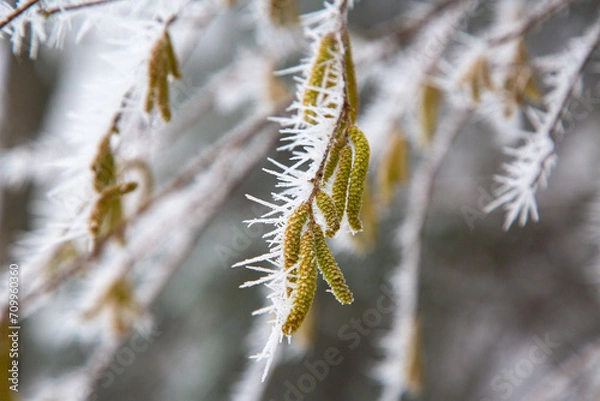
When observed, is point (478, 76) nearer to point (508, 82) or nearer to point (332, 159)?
point (508, 82)

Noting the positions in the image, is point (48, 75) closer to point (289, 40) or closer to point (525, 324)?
point (289, 40)

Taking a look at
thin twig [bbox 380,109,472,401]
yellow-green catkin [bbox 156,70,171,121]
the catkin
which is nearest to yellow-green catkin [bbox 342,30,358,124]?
yellow-green catkin [bbox 156,70,171,121]

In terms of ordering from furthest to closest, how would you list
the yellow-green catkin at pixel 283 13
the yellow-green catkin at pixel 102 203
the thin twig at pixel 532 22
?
the yellow-green catkin at pixel 283 13
the thin twig at pixel 532 22
the yellow-green catkin at pixel 102 203

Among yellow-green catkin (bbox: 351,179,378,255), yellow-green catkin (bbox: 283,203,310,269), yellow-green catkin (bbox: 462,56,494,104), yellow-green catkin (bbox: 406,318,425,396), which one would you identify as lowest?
yellow-green catkin (bbox: 406,318,425,396)

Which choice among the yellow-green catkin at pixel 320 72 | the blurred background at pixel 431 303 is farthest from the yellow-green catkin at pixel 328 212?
the blurred background at pixel 431 303

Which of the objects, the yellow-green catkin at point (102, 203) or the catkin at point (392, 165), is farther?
the catkin at point (392, 165)

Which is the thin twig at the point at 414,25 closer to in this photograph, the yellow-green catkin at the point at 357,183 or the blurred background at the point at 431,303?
the yellow-green catkin at the point at 357,183

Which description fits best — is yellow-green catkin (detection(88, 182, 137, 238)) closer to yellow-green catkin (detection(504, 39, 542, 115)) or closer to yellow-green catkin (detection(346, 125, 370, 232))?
yellow-green catkin (detection(346, 125, 370, 232))
